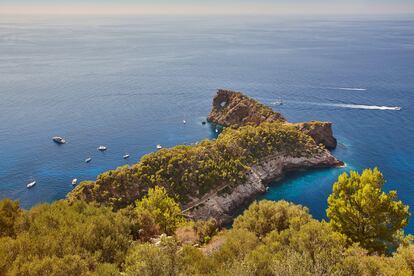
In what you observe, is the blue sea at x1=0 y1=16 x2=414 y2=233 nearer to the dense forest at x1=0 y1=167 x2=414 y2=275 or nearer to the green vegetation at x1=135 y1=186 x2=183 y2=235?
the dense forest at x1=0 y1=167 x2=414 y2=275

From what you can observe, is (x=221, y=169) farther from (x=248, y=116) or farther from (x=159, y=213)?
(x=248, y=116)

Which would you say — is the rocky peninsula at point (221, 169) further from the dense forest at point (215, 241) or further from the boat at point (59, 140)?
the boat at point (59, 140)

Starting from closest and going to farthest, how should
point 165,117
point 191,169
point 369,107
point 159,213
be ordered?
point 159,213
point 191,169
point 165,117
point 369,107

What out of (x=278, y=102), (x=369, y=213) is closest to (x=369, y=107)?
(x=278, y=102)

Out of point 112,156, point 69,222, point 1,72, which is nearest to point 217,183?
point 112,156

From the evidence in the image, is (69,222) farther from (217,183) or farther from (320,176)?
(320,176)

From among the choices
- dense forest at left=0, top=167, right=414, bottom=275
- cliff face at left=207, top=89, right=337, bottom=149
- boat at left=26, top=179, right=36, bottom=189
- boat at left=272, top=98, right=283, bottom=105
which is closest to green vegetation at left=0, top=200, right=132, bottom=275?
dense forest at left=0, top=167, right=414, bottom=275
